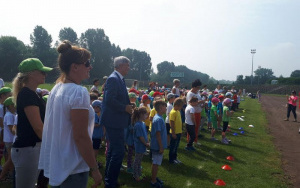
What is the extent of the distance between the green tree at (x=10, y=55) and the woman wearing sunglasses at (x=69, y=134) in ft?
218

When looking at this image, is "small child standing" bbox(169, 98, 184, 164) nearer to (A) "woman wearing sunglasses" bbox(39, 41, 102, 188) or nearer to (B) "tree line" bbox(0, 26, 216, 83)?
(A) "woman wearing sunglasses" bbox(39, 41, 102, 188)

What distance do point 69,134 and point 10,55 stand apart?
72.2 m

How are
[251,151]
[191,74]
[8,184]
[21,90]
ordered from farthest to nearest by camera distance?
[191,74], [251,151], [8,184], [21,90]

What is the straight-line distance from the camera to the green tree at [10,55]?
6212cm

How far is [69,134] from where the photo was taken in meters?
2.14

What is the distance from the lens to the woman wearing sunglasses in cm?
208

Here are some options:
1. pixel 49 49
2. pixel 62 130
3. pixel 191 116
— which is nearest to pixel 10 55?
pixel 49 49

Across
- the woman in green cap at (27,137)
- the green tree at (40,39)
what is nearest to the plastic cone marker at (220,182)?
the woman in green cap at (27,137)

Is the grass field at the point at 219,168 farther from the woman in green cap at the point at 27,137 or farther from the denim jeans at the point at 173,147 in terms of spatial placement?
the woman in green cap at the point at 27,137

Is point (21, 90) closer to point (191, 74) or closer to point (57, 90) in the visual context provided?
point (57, 90)

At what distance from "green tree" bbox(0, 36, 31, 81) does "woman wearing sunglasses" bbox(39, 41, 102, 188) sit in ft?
218

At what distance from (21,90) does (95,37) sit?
83891mm

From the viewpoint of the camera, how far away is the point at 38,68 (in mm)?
3117

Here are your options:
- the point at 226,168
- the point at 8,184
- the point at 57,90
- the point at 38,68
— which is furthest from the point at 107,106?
the point at 226,168
